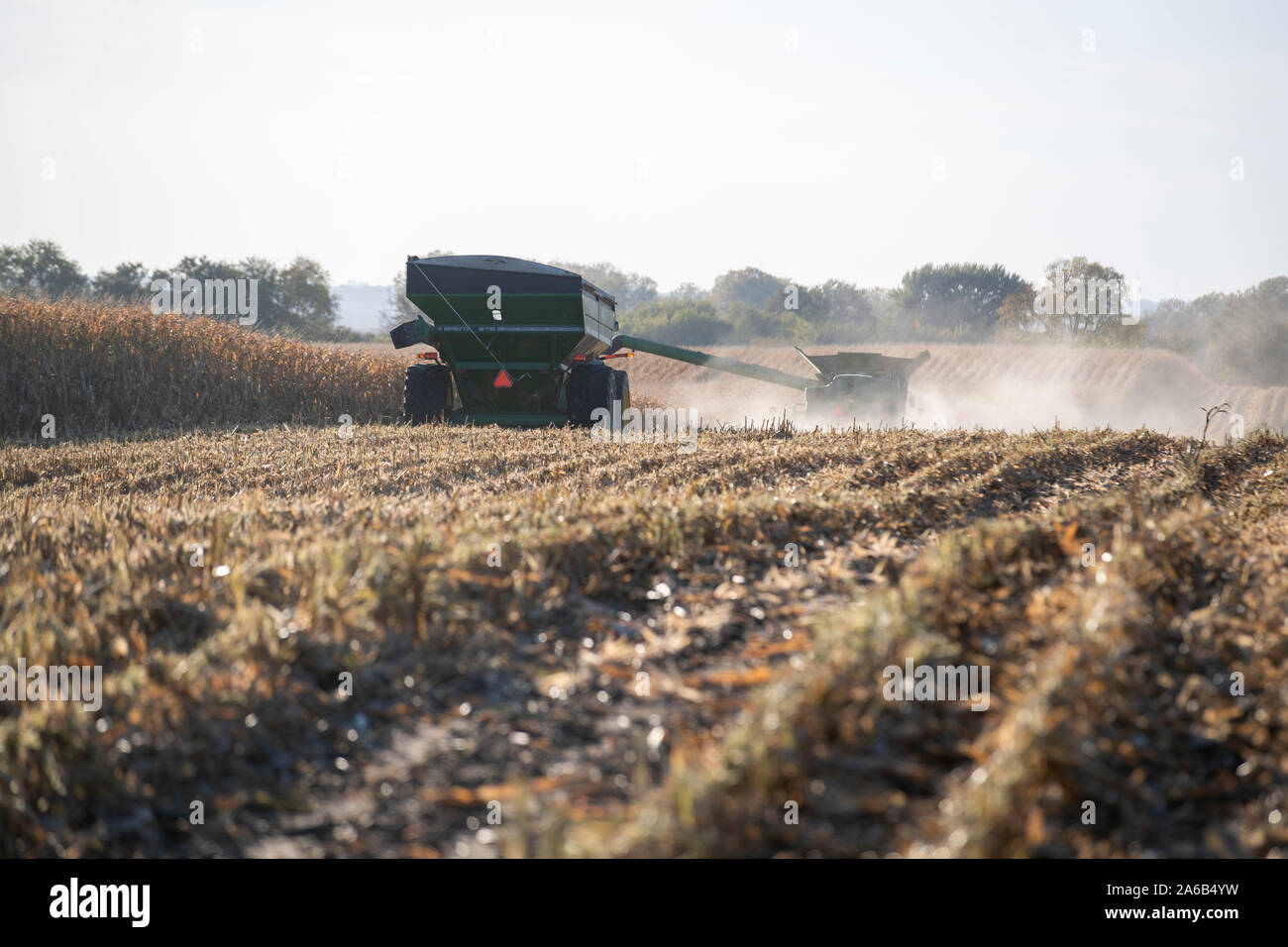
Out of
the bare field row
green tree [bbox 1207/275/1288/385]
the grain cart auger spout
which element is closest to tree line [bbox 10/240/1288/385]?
green tree [bbox 1207/275/1288/385]

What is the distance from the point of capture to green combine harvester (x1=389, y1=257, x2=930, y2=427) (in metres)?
12.6

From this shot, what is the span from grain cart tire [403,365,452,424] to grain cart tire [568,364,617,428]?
206 centimetres

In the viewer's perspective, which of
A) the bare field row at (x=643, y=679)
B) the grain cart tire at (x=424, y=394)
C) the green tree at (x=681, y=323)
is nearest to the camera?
the bare field row at (x=643, y=679)

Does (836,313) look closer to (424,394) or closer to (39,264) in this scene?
(39,264)

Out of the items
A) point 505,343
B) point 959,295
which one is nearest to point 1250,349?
point 959,295

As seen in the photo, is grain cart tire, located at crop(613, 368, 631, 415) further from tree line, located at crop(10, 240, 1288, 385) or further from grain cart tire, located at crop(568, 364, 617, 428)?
tree line, located at crop(10, 240, 1288, 385)

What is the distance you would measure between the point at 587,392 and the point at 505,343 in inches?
53.5

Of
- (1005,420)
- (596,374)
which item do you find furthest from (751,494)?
(1005,420)

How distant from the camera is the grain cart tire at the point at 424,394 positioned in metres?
13.5

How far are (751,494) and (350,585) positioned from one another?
2750mm

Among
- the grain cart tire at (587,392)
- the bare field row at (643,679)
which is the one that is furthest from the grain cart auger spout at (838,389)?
the bare field row at (643,679)

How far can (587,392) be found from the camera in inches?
508

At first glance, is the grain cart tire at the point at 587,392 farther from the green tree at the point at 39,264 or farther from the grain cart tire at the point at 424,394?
the green tree at the point at 39,264

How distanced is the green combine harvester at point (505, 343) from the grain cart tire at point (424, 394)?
0.6 inches
